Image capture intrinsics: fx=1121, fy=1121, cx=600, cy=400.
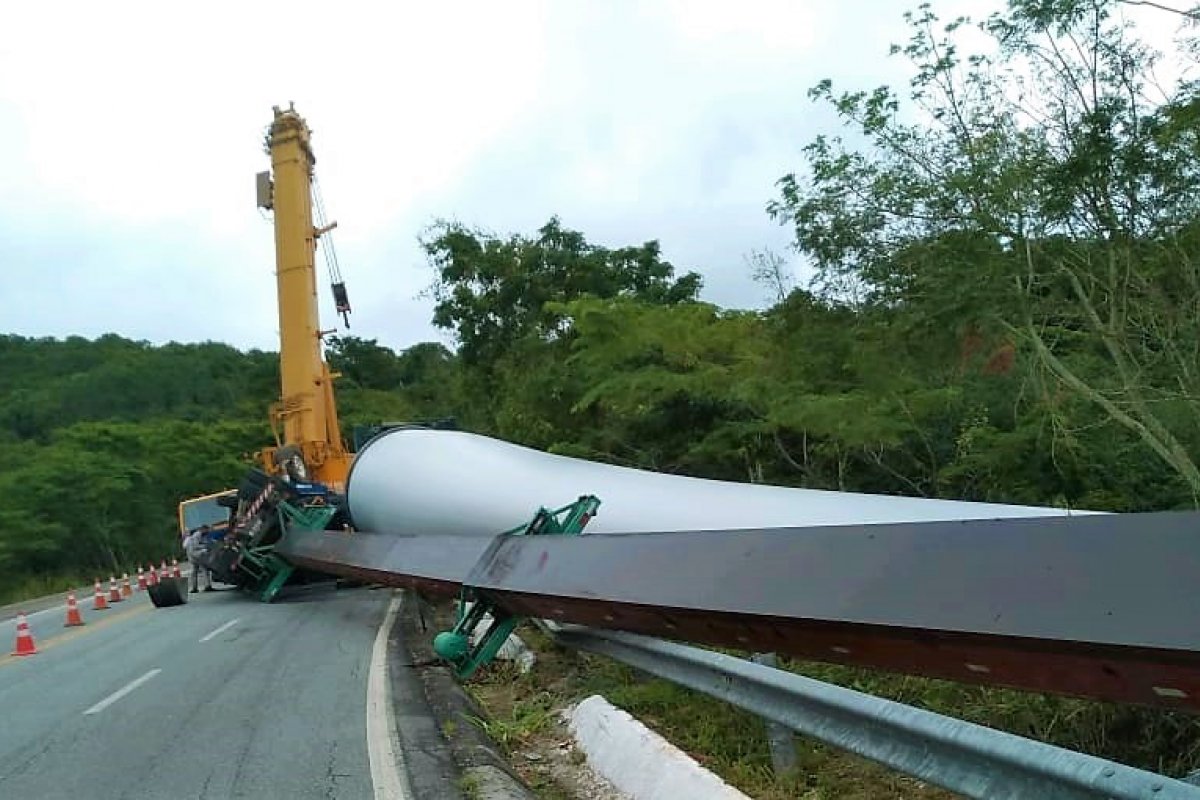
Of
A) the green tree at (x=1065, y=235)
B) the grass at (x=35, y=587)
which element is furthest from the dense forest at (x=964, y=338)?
the grass at (x=35, y=587)

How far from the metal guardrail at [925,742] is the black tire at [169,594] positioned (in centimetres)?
1662

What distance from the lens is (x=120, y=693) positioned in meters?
10.2

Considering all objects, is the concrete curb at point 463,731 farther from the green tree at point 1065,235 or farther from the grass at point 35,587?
the grass at point 35,587

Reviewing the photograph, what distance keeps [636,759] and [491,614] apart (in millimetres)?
2604

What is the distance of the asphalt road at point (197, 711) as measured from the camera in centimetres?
671

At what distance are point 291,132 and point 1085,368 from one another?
17.3m

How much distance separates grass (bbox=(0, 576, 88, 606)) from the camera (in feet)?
107

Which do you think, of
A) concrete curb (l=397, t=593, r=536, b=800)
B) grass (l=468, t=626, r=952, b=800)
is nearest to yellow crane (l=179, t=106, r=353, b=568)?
concrete curb (l=397, t=593, r=536, b=800)

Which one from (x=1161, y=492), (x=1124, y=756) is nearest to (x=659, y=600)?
(x=1124, y=756)

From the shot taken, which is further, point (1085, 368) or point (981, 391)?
point (981, 391)

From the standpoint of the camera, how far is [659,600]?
5391 millimetres

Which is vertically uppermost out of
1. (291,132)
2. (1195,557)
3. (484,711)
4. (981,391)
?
(291,132)

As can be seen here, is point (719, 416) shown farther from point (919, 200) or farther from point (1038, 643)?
point (1038, 643)

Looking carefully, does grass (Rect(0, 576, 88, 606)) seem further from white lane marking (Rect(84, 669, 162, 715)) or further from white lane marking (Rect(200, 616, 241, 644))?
white lane marking (Rect(84, 669, 162, 715))
